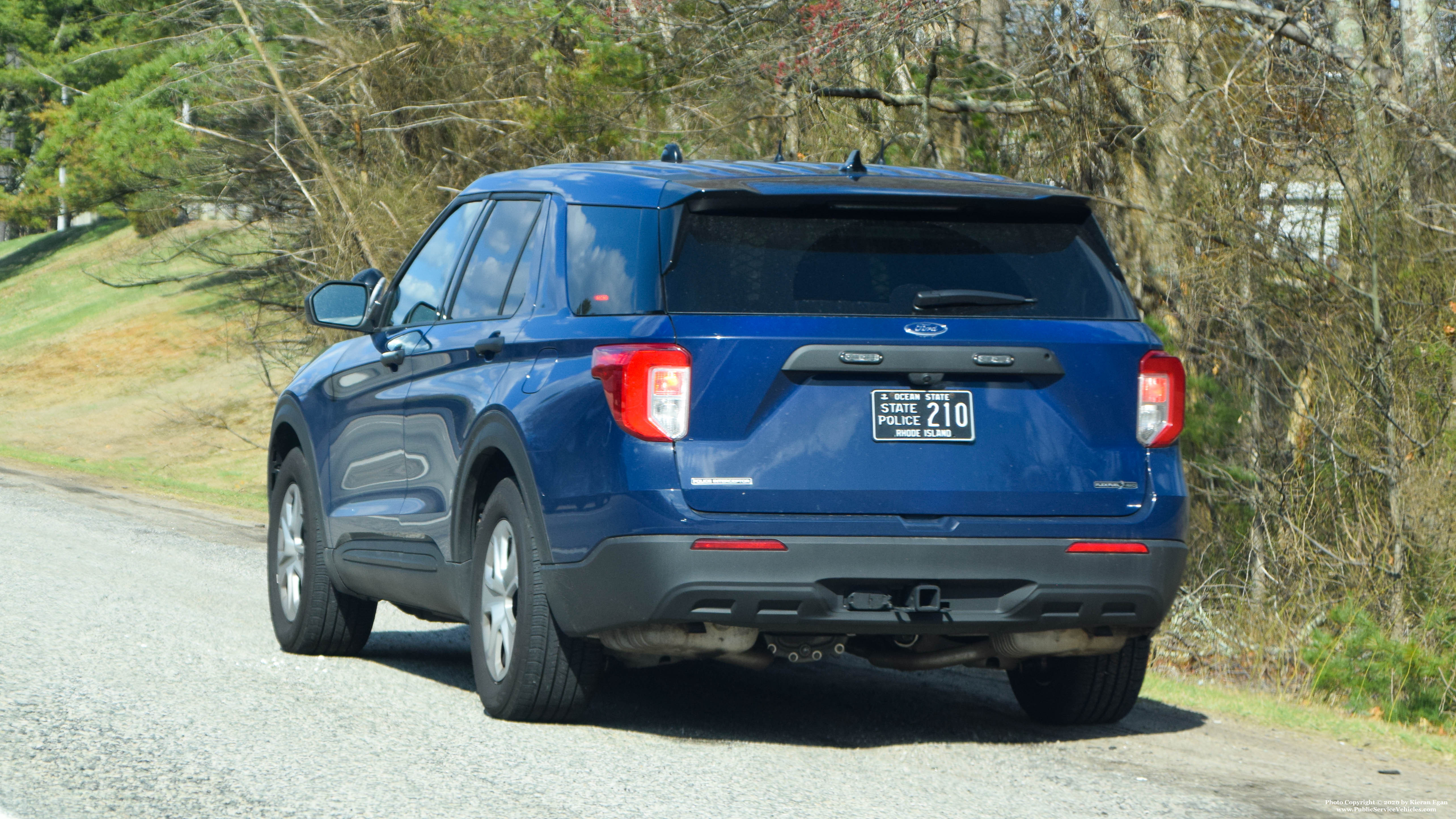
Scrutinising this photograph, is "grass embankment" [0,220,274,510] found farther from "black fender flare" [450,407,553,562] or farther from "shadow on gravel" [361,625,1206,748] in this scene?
"black fender flare" [450,407,553,562]

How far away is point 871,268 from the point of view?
566 centimetres

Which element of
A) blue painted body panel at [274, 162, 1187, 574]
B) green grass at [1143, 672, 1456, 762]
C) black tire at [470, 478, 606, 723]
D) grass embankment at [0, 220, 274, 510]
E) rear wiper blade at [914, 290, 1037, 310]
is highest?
rear wiper blade at [914, 290, 1037, 310]

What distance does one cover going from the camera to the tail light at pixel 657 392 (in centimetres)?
536

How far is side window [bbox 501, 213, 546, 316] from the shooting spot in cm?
625

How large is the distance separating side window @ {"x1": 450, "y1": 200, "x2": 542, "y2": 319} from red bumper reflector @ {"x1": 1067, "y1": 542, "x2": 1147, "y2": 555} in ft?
7.52

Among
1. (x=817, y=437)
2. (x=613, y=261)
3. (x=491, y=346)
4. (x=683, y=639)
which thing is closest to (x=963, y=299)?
(x=817, y=437)

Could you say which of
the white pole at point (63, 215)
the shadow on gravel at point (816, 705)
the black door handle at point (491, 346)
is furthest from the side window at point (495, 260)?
the white pole at point (63, 215)

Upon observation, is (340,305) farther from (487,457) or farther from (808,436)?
(808,436)

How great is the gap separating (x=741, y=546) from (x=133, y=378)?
38.2 metres

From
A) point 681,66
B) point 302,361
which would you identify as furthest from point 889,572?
point 302,361

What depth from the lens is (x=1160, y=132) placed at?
1212 cm

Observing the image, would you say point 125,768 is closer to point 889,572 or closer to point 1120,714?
point 889,572

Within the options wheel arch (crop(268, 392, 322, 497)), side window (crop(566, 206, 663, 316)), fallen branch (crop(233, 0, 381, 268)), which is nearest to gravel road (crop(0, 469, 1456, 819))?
wheel arch (crop(268, 392, 322, 497))

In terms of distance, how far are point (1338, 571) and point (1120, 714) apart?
13.7 feet
